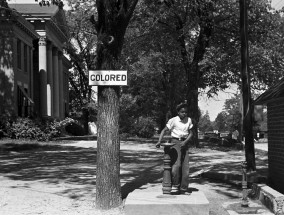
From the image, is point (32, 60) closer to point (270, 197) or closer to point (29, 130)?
point (29, 130)

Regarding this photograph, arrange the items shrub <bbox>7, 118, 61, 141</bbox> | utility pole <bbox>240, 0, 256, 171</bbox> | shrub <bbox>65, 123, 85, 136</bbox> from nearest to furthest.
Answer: utility pole <bbox>240, 0, 256, 171</bbox> < shrub <bbox>7, 118, 61, 141</bbox> < shrub <bbox>65, 123, 85, 136</bbox>

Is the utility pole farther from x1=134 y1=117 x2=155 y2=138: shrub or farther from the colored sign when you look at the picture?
x1=134 y1=117 x2=155 y2=138: shrub

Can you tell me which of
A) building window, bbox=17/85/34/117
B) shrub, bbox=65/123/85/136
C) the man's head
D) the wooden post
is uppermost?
building window, bbox=17/85/34/117

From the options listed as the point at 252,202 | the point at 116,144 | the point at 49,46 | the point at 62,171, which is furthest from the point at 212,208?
the point at 49,46

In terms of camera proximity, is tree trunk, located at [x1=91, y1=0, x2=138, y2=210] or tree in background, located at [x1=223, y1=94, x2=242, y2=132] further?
tree in background, located at [x1=223, y1=94, x2=242, y2=132]

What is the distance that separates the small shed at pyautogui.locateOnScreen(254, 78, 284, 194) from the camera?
9.30 m

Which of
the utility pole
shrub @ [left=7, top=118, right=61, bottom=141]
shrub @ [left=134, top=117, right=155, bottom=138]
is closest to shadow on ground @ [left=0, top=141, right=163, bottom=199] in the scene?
the utility pole

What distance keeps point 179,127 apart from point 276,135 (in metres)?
2.72

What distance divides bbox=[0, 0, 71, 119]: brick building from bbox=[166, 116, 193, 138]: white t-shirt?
15518mm

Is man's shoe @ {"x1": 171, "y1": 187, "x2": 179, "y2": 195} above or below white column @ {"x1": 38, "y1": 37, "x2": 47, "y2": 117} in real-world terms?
below

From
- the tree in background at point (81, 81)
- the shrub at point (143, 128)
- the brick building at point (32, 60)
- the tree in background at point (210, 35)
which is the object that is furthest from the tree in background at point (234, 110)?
the tree in background at point (210, 35)

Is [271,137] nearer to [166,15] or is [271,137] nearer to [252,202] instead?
[252,202]

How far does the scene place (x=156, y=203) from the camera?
297 inches

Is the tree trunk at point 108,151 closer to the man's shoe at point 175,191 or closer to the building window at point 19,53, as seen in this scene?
the man's shoe at point 175,191
